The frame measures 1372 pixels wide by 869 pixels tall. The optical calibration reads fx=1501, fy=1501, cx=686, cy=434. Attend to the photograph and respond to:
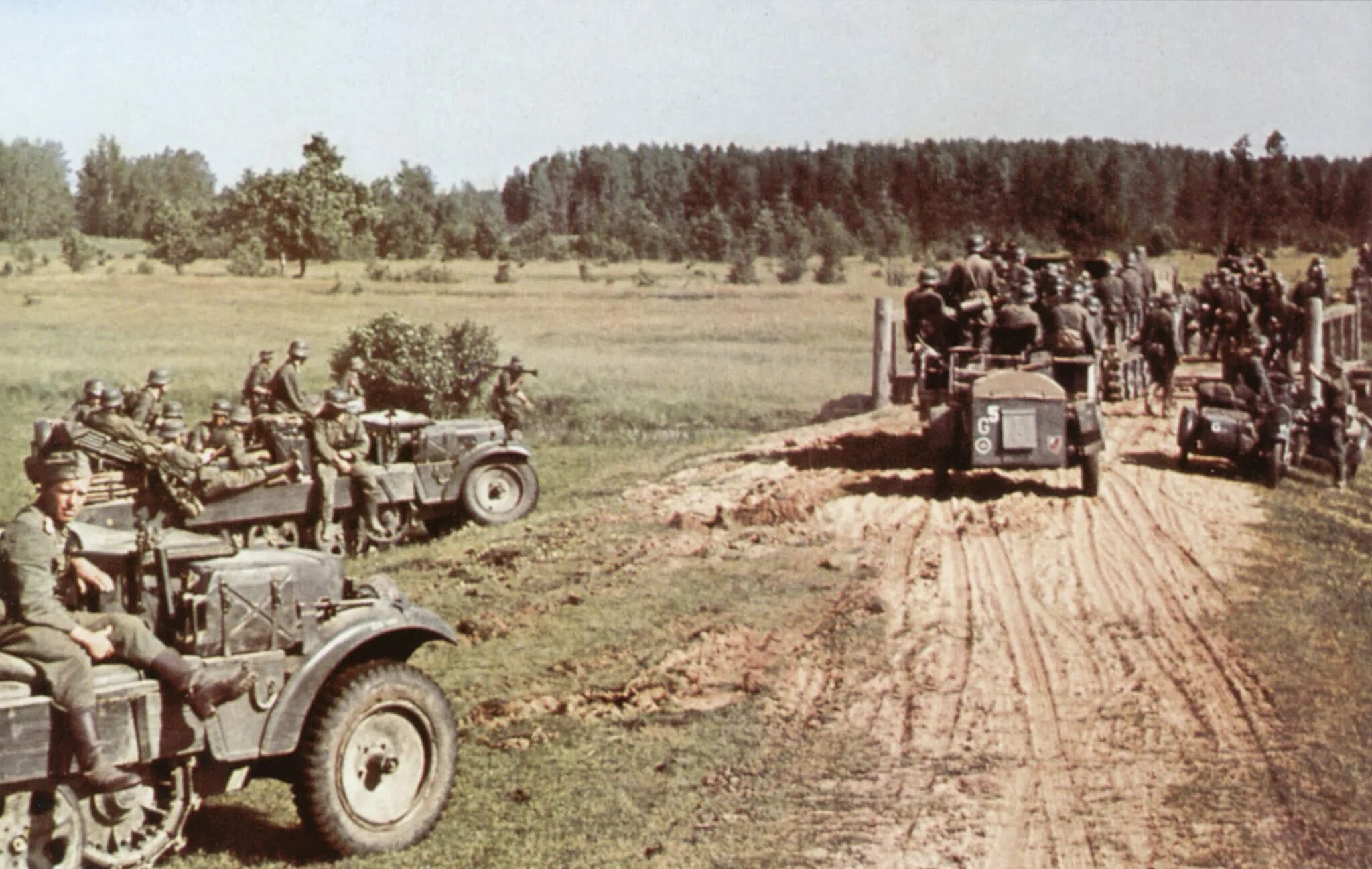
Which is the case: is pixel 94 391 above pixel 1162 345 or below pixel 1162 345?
below

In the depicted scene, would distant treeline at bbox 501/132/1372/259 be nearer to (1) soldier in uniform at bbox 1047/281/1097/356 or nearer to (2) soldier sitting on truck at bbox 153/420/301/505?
(1) soldier in uniform at bbox 1047/281/1097/356

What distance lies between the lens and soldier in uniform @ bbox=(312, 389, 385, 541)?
15.5 metres

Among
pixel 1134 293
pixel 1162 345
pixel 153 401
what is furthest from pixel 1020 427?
pixel 1134 293

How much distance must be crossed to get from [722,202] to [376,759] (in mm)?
81721

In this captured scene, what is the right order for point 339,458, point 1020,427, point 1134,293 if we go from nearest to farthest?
point 1020,427 → point 339,458 → point 1134,293

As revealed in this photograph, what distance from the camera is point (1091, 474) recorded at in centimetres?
1551

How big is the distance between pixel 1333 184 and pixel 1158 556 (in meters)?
35.5

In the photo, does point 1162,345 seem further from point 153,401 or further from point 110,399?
point 110,399

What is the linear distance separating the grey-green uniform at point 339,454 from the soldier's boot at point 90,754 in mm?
9095

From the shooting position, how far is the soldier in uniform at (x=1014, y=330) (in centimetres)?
1714

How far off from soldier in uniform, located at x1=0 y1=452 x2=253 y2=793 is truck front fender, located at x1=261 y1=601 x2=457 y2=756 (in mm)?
586

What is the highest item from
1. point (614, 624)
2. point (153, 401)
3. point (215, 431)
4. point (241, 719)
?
point (153, 401)

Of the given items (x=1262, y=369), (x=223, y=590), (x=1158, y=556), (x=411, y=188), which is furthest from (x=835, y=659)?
(x=411, y=188)

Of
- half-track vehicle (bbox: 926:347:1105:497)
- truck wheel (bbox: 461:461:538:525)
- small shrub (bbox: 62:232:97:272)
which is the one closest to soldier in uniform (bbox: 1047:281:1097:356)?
half-track vehicle (bbox: 926:347:1105:497)
